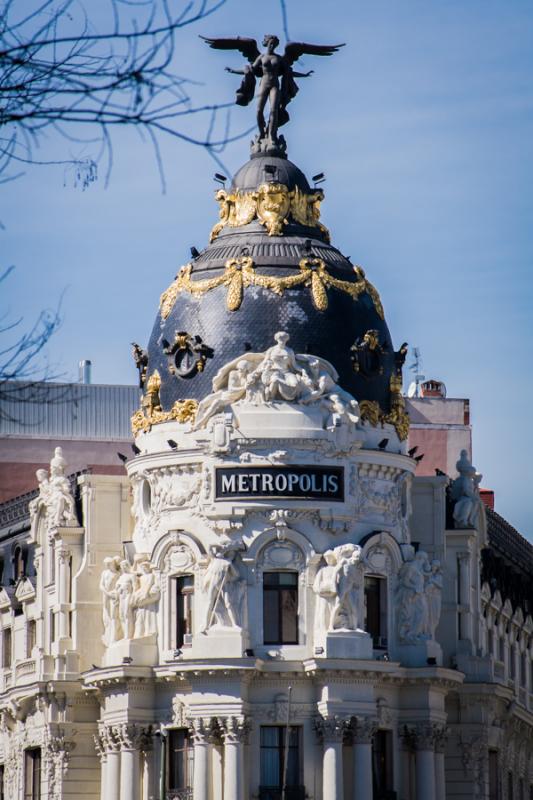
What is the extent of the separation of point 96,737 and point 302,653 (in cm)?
815

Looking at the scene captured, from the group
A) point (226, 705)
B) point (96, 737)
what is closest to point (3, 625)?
point (96, 737)

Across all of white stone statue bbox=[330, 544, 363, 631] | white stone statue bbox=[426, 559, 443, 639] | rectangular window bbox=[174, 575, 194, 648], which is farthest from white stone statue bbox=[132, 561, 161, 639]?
white stone statue bbox=[426, 559, 443, 639]

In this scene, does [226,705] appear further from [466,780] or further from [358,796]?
[466,780]

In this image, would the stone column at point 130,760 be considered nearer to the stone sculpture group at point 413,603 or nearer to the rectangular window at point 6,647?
the stone sculpture group at point 413,603

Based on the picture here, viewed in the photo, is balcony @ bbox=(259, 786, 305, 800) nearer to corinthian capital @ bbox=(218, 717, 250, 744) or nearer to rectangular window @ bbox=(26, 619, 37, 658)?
corinthian capital @ bbox=(218, 717, 250, 744)

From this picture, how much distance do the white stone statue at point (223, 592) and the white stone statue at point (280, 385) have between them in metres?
4.39

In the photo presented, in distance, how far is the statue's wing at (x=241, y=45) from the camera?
78875 millimetres

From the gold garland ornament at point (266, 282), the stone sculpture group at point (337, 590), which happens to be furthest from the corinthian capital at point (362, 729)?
the gold garland ornament at point (266, 282)

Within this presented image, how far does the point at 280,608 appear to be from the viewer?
73812 millimetres

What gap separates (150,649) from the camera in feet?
245

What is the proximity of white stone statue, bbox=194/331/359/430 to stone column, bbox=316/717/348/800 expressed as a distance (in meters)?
9.13

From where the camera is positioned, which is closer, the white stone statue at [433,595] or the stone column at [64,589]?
the white stone statue at [433,595]

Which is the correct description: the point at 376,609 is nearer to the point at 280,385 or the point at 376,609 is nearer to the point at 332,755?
the point at 332,755

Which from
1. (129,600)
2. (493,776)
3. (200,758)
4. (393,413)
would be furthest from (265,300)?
(493,776)
